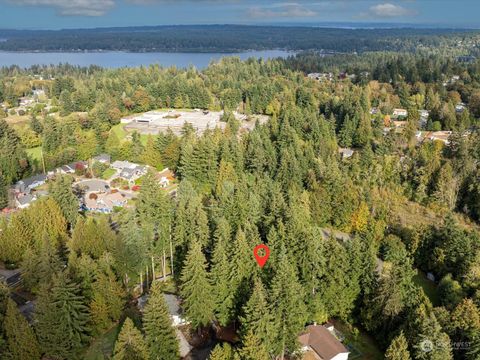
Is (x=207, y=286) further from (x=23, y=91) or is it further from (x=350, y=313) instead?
(x=23, y=91)

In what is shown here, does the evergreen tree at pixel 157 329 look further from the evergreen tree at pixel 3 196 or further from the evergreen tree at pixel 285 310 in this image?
the evergreen tree at pixel 3 196

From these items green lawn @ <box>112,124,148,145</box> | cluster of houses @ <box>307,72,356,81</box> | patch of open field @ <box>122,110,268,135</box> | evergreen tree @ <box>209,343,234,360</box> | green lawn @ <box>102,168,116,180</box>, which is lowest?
green lawn @ <box>102,168,116,180</box>

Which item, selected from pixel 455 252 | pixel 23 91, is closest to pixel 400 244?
pixel 455 252

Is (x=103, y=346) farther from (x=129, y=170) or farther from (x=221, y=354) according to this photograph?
(x=129, y=170)

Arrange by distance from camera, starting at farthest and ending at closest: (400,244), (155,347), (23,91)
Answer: (23,91) < (400,244) < (155,347)

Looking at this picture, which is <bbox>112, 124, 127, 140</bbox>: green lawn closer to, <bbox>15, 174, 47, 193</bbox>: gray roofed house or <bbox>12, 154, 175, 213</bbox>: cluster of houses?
<bbox>12, 154, 175, 213</bbox>: cluster of houses

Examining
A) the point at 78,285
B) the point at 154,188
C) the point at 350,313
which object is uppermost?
the point at 154,188

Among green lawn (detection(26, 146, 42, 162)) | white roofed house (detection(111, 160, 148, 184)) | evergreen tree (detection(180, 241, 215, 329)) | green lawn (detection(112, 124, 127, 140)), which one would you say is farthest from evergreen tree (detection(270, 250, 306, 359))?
green lawn (detection(112, 124, 127, 140))
